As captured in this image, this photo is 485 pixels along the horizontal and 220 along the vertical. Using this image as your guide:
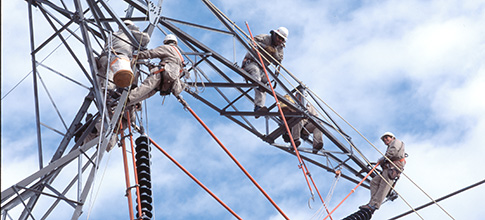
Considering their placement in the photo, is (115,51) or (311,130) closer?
(115,51)

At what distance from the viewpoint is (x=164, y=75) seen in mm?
14727

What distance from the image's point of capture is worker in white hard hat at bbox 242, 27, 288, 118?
61.7 ft

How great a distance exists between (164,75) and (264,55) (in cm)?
522

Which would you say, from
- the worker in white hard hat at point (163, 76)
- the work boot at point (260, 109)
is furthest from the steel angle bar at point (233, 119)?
the worker in white hard hat at point (163, 76)

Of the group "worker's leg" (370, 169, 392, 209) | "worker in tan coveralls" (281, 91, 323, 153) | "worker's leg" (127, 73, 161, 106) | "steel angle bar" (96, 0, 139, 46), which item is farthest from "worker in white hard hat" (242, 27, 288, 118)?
"steel angle bar" (96, 0, 139, 46)

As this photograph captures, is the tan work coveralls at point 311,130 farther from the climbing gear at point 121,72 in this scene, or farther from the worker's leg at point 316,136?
the climbing gear at point 121,72

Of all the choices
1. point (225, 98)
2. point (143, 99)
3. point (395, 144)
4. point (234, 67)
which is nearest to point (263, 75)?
point (225, 98)

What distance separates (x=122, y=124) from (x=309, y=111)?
6164 millimetres

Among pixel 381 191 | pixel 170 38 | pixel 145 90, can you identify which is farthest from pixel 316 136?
pixel 145 90

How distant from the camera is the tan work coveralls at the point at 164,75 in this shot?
47.3 feet

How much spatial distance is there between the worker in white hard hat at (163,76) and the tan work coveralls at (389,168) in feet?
22.6

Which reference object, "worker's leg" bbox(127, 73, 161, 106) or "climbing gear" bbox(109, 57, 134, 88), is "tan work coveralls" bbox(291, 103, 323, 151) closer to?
"worker's leg" bbox(127, 73, 161, 106)

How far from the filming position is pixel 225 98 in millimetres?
18703

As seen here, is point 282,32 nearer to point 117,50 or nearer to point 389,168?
point 389,168
